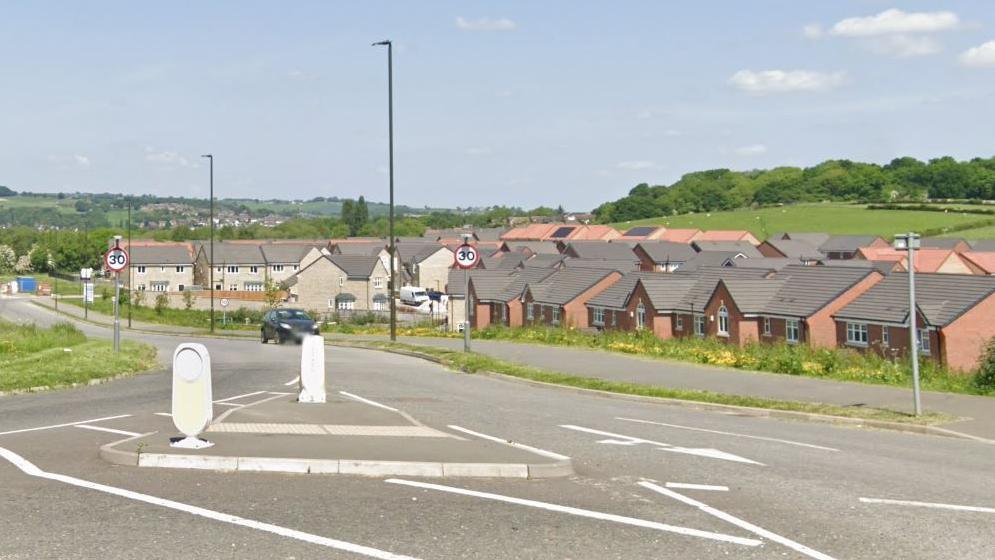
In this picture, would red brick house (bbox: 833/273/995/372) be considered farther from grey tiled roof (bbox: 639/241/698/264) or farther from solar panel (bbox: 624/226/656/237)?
solar panel (bbox: 624/226/656/237)

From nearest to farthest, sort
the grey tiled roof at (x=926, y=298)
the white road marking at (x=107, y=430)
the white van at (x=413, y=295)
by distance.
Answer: the white road marking at (x=107, y=430), the grey tiled roof at (x=926, y=298), the white van at (x=413, y=295)

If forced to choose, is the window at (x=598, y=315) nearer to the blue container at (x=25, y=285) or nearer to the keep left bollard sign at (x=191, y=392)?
the keep left bollard sign at (x=191, y=392)

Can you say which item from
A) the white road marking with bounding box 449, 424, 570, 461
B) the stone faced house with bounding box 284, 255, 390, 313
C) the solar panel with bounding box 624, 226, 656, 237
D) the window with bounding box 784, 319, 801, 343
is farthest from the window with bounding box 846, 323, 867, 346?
the solar panel with bounding box 624, 226, 656, 237

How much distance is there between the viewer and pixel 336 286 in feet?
330

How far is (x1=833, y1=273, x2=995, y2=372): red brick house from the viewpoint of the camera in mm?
45906

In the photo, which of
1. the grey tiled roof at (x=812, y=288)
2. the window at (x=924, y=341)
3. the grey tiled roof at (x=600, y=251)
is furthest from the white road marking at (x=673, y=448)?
the grey tiled roof at (x=600, y=251)

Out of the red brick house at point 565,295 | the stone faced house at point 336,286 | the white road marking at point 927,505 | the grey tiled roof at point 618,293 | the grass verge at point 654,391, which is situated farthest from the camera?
the stone faced house at point 336,286

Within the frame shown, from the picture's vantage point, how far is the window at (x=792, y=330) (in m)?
55.6

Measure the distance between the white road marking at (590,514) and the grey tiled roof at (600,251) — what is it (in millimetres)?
105450

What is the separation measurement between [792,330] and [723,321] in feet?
15.9

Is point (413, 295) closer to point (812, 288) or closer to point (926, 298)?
point (812, 288)

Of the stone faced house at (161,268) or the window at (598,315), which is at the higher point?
the stone faced house at (161,268)

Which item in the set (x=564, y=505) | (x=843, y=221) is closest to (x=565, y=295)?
(x=564, y=505)

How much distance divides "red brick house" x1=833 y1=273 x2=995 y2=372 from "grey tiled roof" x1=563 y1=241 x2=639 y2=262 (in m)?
63.4
